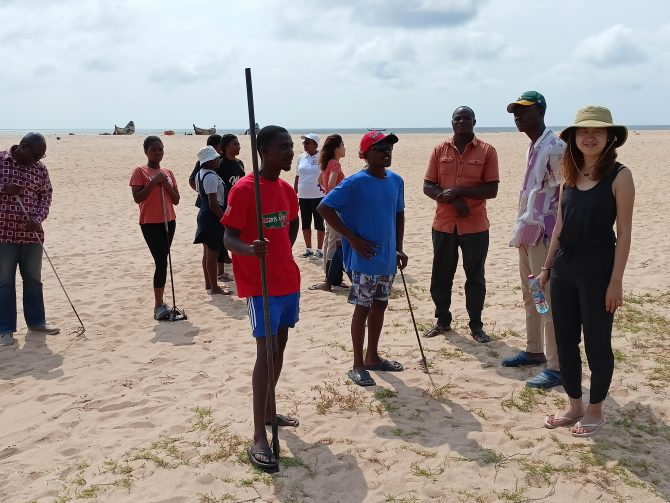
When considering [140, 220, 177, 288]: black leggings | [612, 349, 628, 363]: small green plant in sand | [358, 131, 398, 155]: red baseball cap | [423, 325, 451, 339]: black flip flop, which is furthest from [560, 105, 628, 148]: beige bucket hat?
[140, 220, 177, 288]: black leggings

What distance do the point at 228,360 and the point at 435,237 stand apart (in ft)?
7.28

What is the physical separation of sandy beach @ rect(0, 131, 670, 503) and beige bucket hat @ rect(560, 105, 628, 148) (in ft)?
6.20

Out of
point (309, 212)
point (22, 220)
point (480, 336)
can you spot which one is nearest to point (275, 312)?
point (480, 336)

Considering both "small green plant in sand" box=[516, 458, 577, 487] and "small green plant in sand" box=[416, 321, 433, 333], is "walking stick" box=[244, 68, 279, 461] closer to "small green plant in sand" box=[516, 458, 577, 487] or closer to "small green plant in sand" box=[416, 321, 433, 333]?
"small green plant in sand" box=[516, 458, 577, 487]

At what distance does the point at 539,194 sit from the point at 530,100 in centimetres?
73

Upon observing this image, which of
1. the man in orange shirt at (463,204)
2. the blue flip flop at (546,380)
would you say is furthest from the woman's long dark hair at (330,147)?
the blue flip flop at (546,380)

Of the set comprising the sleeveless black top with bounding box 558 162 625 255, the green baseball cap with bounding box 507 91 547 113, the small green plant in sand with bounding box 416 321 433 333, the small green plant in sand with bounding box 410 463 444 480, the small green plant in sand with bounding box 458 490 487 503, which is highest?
the green baseball cap with bounding box 507 91 547 113

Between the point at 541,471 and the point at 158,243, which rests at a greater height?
the point at 158,243

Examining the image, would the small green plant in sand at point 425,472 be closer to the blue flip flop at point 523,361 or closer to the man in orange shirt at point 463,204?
the blue flip flop at point 523,361

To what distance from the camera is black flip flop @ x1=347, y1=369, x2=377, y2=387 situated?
15.0 ft

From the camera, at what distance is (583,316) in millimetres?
3594

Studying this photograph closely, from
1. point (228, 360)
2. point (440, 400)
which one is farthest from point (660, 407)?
point (228, 360)

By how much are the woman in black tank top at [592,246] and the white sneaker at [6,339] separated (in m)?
4.98

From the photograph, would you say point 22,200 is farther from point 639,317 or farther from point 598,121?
point 639,317
